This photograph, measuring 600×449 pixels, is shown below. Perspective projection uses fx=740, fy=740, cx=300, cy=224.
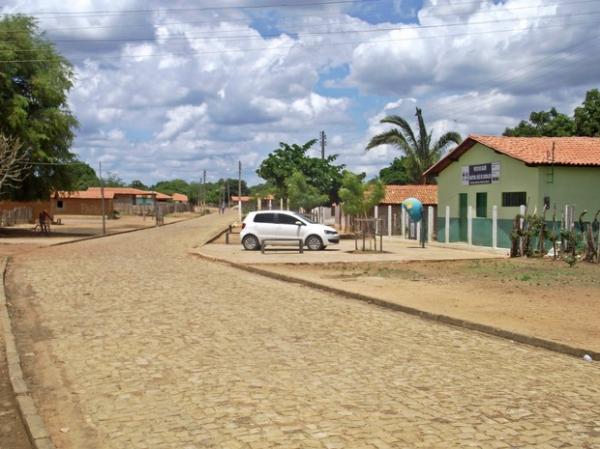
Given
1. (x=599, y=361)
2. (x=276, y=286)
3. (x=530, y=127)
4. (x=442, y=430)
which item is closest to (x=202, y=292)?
(x=276, y=286)

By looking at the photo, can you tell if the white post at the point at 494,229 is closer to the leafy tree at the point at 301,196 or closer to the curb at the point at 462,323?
the curb at the point at 462,323

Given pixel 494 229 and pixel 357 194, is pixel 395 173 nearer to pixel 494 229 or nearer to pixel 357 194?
pixel 357 194

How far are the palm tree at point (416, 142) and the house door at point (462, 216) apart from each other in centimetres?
945

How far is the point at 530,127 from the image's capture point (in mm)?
51094

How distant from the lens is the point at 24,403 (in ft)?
20.8

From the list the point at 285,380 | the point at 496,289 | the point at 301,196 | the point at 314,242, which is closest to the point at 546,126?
the point at 301,196

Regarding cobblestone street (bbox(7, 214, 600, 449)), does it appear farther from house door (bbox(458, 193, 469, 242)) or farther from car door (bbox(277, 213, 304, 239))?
house door (bbox(458, 193, 469, 242))

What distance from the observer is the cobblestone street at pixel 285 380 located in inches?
215

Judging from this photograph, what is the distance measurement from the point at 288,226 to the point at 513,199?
30.7 ft

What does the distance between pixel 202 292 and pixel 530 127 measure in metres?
41.2

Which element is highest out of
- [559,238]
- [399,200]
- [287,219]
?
[399,200]

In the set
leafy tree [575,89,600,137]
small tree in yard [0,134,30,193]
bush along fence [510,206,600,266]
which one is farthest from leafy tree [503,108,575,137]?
small tree in yard [0,134,30,193]

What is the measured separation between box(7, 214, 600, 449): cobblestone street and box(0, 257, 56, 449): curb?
115 mm

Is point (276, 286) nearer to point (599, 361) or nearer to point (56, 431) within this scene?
point (599, 361)
